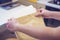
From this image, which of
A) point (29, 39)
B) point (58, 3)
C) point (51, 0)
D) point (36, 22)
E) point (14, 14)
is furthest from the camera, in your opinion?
point (51, 0)

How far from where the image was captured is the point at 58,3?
1968 millimetres

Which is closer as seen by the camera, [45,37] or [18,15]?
[45,37]

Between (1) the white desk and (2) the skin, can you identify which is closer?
(2) the skin

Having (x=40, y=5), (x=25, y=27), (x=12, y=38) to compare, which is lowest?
(x=12, y=38)

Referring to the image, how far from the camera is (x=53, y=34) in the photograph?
99 centimetres

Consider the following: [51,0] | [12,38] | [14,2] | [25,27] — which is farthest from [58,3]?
[25,27]

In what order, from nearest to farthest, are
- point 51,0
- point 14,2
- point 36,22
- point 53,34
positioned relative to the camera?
point 53,34, point 36,22, point 14,2, point 51,0

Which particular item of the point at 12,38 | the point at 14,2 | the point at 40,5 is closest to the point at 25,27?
the point at 12,38

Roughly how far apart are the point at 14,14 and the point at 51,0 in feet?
2.82

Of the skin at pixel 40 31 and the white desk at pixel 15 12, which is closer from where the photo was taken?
the skin at pixel 40 31

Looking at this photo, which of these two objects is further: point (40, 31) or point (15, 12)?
point (15, 12)

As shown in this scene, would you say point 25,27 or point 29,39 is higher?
point 25,27

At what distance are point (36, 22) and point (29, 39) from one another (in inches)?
8.1

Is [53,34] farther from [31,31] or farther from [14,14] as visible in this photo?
[14,14]
